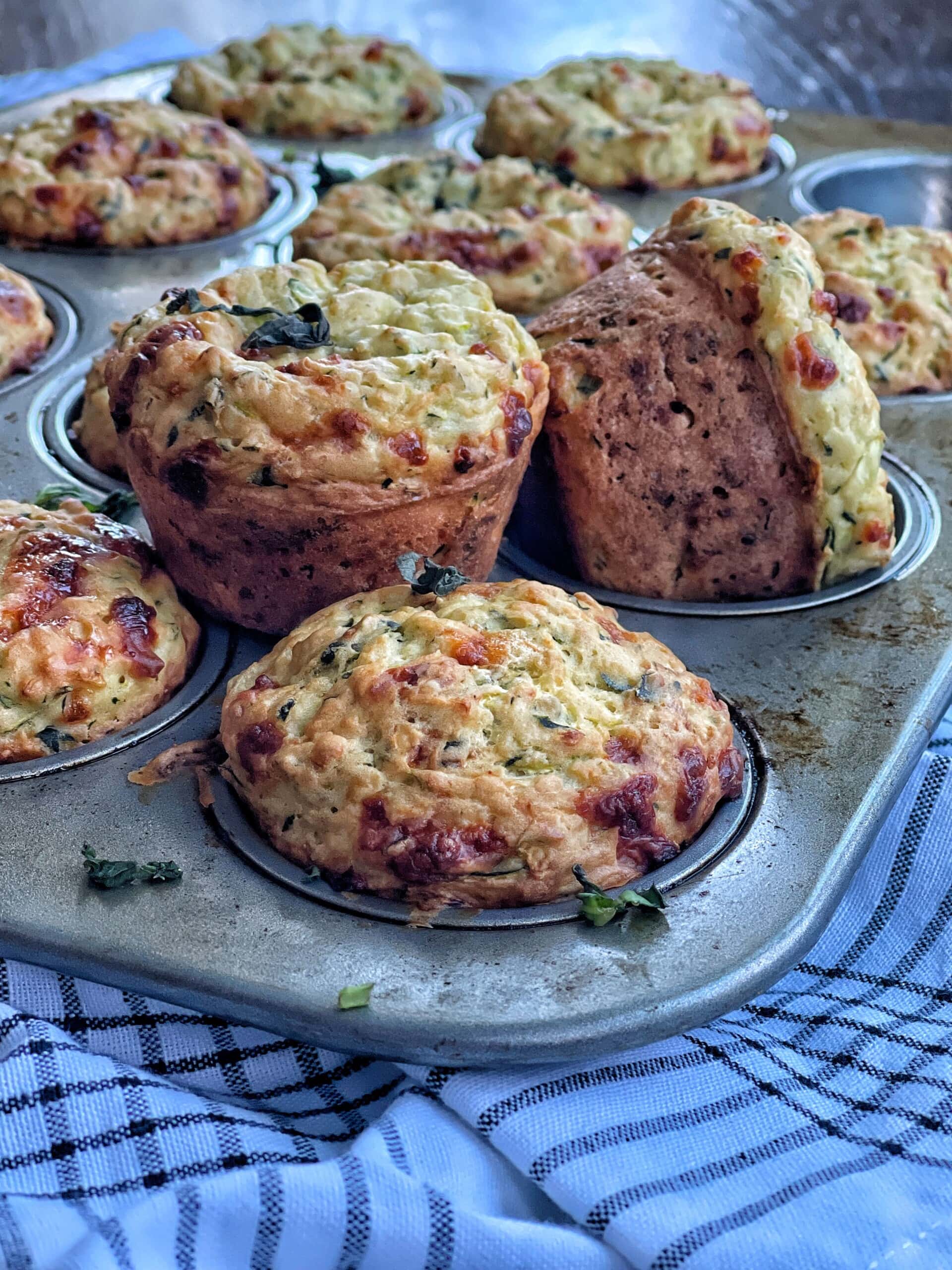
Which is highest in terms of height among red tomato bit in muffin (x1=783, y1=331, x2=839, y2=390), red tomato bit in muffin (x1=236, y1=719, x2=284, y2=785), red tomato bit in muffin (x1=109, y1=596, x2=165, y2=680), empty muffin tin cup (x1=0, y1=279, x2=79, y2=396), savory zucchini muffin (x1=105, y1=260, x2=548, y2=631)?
red tomato bit in muffin (x1=783, y1=331, x2=839, y2=390)

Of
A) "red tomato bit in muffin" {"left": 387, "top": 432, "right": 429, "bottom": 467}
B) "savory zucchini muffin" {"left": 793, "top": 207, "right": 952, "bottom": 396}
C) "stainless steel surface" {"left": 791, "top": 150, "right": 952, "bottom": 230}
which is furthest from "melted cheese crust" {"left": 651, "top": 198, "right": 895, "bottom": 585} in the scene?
"stainless steel surface" {"left": 791, "top": 150, "right": 952, "bottom": 230}

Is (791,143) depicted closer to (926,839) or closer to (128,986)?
(926,839)

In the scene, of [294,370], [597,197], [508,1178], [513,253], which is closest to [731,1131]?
[508,1178]

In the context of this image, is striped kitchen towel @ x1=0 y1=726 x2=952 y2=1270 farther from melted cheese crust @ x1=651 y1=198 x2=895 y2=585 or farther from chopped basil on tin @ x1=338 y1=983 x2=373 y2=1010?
melted cheese crust @ x1=651 y1=198 x2=895 y2=585

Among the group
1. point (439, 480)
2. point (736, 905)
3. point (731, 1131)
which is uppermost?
point (439, 480)

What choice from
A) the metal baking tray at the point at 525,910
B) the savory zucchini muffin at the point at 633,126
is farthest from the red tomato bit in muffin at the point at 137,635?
the savory zucchini muffin at the point at 633,126

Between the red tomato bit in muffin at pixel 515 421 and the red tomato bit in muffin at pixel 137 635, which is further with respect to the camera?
the red tomato bit in muffin at pixel 515 421

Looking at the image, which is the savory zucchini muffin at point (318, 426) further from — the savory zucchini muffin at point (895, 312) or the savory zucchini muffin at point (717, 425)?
the savory zucchini muffin at point (895, 312)
